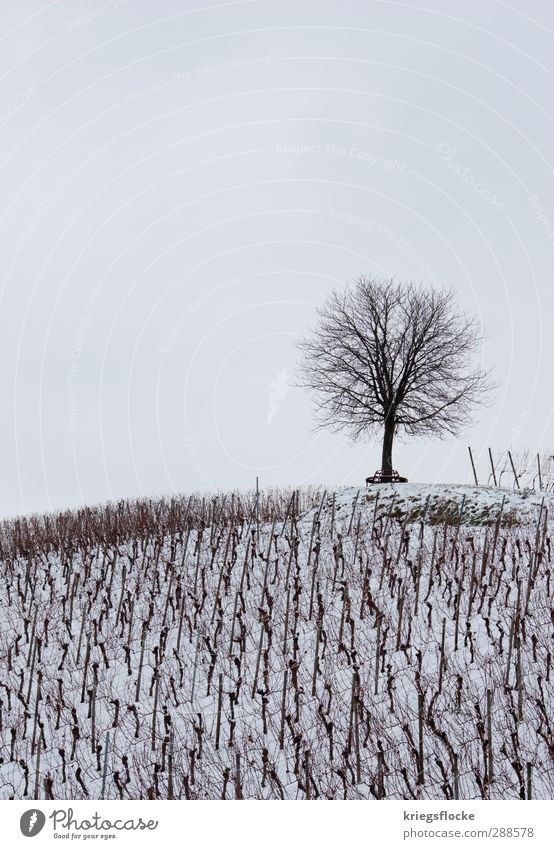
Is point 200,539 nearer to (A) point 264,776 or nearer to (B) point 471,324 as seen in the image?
(A) point 264,776

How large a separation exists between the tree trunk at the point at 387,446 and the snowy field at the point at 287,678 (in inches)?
423

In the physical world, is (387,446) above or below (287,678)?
above

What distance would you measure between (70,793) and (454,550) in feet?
23.8

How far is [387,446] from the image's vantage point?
26.0 metres

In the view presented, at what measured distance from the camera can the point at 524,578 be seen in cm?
1097

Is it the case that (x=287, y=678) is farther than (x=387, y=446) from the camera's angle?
No

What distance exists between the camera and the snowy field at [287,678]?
6.10 metres

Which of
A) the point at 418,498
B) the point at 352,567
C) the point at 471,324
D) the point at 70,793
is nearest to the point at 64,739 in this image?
the point at 70,793

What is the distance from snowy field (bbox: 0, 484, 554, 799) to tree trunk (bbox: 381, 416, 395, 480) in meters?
10.7

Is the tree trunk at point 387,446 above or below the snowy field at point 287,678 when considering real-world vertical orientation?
above

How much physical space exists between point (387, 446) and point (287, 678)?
18.4 meters

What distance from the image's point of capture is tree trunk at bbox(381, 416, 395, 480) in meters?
25.3

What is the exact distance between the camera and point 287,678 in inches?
316

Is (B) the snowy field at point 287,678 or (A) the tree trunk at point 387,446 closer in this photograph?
(B) the snowy field at point 287,678
